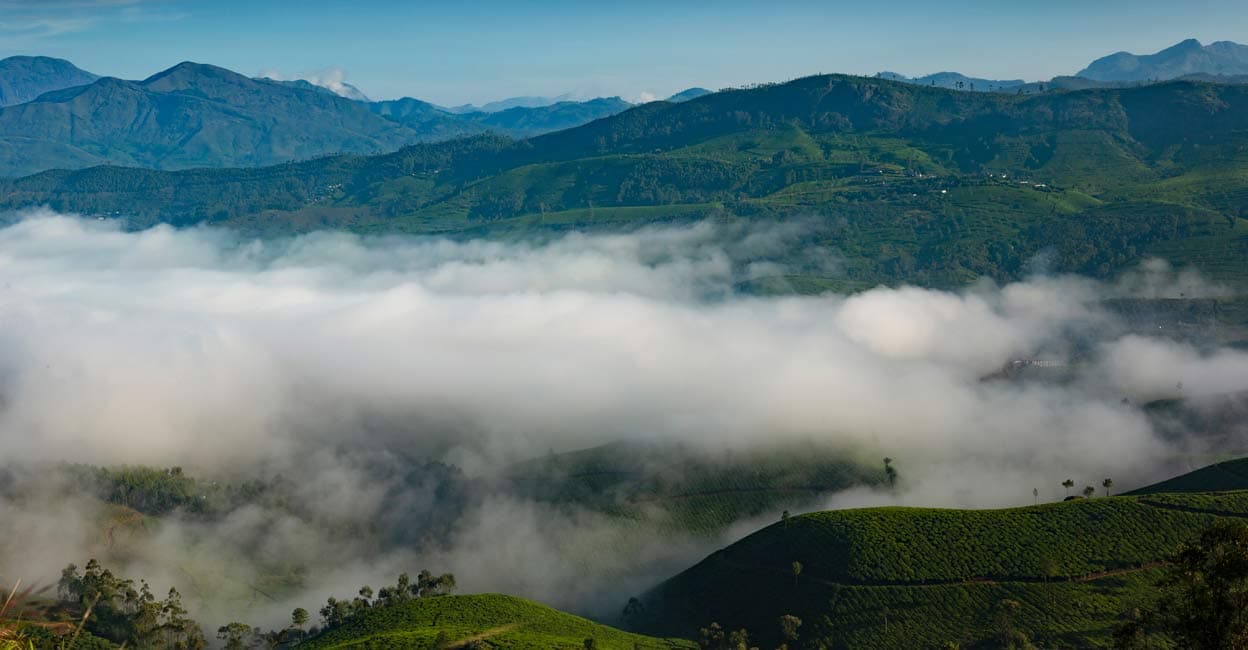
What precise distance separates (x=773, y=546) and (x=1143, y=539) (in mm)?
59152

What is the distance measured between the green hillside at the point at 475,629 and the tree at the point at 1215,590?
97448 mm

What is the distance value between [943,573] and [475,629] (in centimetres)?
7307

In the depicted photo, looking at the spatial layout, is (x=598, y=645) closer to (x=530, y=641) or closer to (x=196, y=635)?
(x=530, y=641)

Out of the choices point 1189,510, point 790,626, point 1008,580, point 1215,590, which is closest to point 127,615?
point 790,626

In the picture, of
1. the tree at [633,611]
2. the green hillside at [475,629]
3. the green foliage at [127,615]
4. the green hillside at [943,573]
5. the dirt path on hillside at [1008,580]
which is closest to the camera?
the green hillside at [475,629]

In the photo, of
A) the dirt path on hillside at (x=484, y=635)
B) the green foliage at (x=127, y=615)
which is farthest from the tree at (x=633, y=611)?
the green foliage at (x=127, y=615)

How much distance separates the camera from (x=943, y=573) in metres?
156

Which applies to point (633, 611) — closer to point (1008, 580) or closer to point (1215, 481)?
point (1008, 580)

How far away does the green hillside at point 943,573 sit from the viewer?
477ft

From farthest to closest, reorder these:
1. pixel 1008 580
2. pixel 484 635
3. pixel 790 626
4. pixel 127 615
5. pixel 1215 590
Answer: pixel 127 615 → pixel 1008 580 → pixel 790 626 → pixel 484 635 → pixel 1215 590

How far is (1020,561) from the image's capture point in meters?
156

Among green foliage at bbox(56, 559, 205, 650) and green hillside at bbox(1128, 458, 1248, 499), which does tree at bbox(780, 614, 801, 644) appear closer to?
green hillside at bbox(1128, 458, 1248, 499)

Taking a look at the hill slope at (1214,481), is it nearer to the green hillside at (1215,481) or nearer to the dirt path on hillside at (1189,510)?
the green hillside at (1215,481)

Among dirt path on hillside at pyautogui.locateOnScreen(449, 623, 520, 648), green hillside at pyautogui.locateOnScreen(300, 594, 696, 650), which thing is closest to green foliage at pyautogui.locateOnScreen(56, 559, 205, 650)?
green hillside at pyautogui.locateOnScreen(300, 594, 696, 650)
